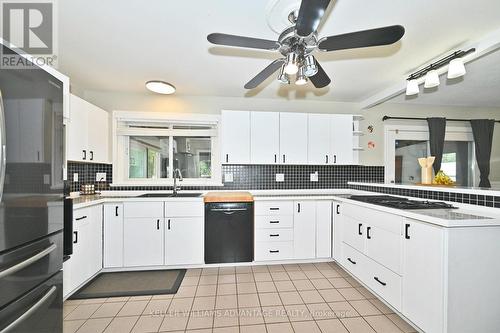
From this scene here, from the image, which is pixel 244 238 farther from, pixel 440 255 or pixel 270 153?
pixel 440 255

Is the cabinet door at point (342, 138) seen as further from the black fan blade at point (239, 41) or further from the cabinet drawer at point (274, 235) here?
the black fan blade at point (239, 41)

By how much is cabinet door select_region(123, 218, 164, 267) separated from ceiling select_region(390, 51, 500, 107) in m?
3.94

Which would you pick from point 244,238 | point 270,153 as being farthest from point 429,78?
point 244,238

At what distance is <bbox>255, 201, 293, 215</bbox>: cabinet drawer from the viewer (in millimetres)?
2895

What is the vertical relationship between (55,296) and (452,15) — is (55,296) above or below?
below

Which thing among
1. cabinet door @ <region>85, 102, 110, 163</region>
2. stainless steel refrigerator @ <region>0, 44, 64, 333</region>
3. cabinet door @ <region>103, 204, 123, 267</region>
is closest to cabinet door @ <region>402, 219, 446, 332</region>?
stainless steel refrigerator @ <region>0, 44, 64, 333</region>

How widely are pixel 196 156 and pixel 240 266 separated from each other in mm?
1745

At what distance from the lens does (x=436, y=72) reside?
7.30 ft

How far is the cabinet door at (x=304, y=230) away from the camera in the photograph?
2.93 meters

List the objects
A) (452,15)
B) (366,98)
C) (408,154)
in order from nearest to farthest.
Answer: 1. (452,15)
2. (366,98)
3. (408,154)

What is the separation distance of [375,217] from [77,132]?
11.0 feet

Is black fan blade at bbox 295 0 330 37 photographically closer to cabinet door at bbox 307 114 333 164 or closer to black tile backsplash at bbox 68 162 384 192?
cabinet door at bbox 307 114 333 164

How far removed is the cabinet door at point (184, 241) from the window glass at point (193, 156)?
0.92 metres

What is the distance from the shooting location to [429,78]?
224 centimetres
